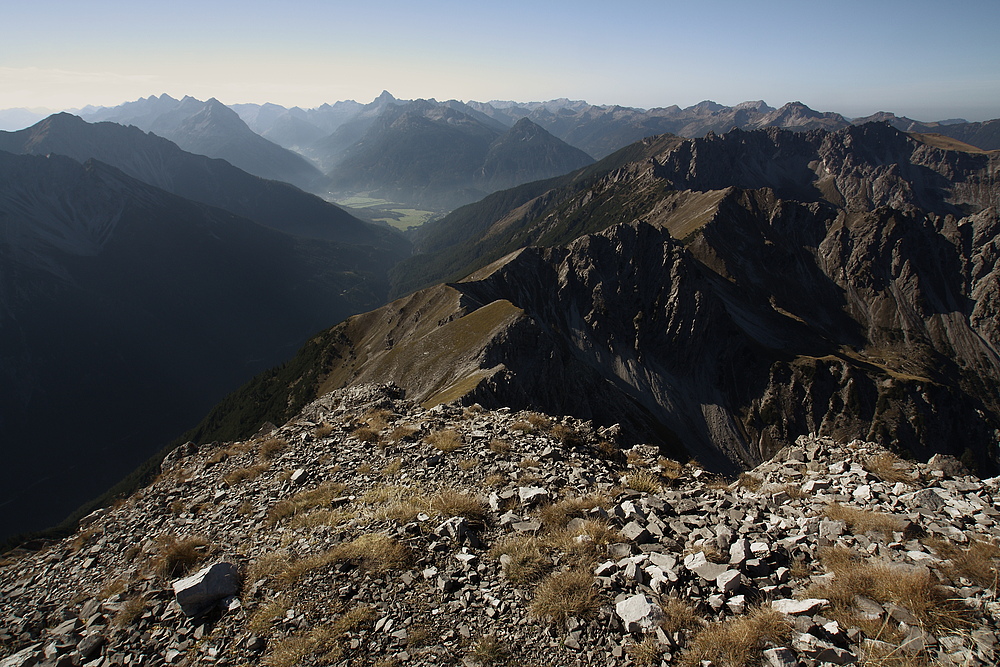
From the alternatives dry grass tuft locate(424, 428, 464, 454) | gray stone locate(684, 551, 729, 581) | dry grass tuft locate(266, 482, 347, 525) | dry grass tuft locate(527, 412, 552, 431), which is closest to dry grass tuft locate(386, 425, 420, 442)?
dry grass tuft locate(424, 428, 464, 454)

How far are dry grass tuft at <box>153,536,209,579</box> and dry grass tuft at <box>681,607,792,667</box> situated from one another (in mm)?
14602

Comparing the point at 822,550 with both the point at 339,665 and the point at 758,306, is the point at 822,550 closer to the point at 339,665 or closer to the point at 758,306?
the point at 339,665

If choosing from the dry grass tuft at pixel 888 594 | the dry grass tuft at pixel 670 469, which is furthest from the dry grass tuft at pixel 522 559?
the dry grass tuft at pixel 670 469

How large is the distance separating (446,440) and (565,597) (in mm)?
10986

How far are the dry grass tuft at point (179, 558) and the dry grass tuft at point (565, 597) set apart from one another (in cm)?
1127

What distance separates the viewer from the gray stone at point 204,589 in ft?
39.5

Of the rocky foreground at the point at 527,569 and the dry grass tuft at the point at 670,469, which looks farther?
the dry grass tuft at the point at 670,469

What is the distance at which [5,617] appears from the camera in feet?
49.3

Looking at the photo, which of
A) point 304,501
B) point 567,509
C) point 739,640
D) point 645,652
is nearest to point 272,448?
point 304,501

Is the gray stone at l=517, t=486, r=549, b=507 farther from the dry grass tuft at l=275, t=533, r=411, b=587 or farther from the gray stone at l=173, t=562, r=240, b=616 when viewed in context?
the gray stone at l=173, t=562, r=240, b=616

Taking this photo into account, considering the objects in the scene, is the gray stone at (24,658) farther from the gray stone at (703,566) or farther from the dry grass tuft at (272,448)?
the gray stone at (703,566)

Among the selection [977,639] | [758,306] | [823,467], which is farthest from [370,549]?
[758,306]

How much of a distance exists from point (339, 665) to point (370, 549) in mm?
3409

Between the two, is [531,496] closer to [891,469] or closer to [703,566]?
[703,566]
